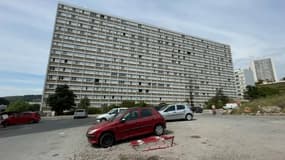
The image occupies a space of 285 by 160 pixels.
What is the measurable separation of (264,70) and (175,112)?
168794 millimetres

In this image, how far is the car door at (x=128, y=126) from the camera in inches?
291

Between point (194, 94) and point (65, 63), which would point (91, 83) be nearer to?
point (65, 63)

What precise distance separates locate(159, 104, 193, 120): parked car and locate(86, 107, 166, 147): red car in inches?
249

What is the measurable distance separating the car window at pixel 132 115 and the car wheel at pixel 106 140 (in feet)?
3.43

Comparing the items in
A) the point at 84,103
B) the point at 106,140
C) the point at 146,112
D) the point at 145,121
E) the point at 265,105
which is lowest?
the point at 106,140

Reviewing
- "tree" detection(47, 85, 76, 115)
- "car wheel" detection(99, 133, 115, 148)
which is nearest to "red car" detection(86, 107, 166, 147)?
"car wheel" detection(99, 133, 115, 148)

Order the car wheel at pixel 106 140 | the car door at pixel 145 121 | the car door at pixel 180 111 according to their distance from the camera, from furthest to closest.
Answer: the car door at pixel 180 111 → the car door at pixel 145 121 → the car wheel at pixel 106 140

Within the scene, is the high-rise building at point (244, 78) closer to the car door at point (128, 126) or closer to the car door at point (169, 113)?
the car door at point (169, 113)

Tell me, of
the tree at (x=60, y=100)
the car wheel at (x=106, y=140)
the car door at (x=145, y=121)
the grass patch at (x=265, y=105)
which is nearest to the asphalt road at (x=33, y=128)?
the car wheel at (x=106, y=140)

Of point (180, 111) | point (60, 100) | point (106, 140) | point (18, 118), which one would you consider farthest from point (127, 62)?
point (106, 140)

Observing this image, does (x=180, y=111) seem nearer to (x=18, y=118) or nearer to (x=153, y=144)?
(x=153, y=144)

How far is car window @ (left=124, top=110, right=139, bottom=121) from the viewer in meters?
7.70

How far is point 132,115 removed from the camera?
7895 mm

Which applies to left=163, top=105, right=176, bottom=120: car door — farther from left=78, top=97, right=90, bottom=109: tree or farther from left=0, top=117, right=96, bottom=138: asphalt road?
left=78, top=97, right=90, bottom=109: tree
